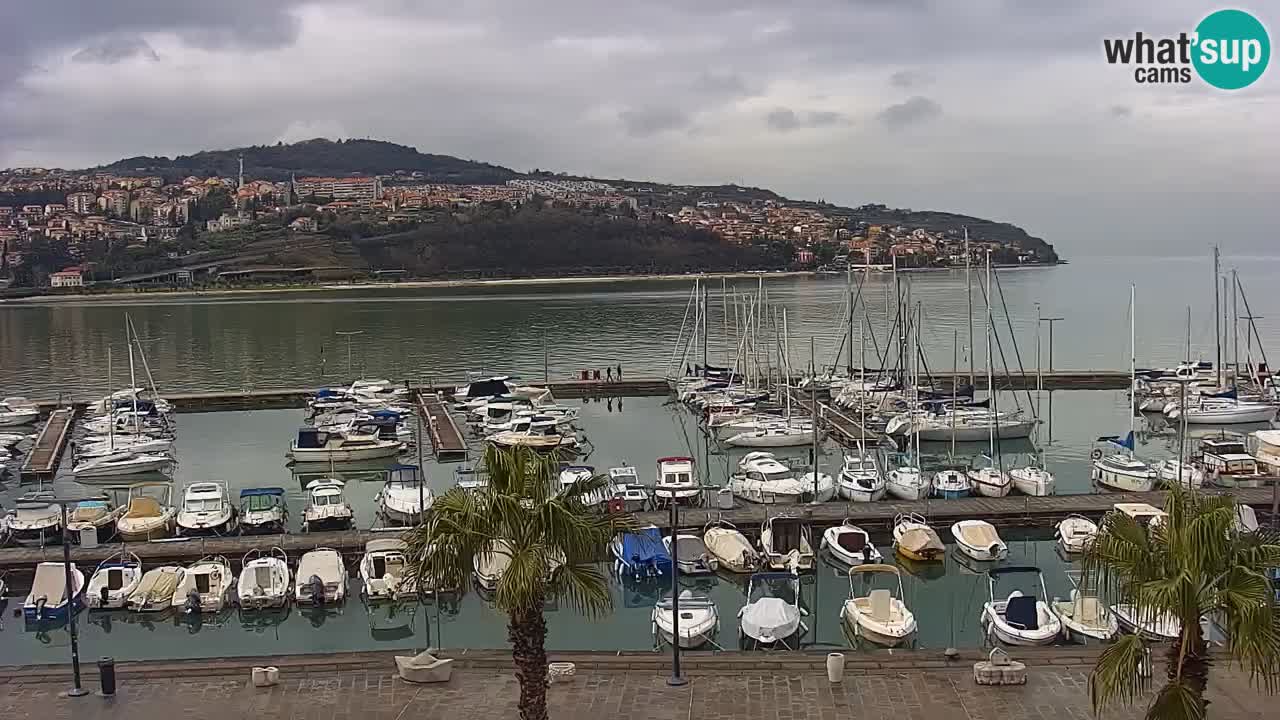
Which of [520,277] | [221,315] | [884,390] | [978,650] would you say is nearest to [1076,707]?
[978,650]

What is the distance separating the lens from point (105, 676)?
11.3 metres

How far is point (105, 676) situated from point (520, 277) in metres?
163

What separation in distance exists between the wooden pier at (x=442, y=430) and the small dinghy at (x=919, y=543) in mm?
13999

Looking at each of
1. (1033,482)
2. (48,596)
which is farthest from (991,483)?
(48,596)

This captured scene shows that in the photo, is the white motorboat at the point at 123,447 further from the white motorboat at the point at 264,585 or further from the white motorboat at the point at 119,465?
the white motorboat at the point at 264,585

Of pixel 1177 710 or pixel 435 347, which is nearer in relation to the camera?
pixel 1177 710

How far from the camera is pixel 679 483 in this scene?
23.6 metres

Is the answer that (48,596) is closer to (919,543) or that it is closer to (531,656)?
(531,656)

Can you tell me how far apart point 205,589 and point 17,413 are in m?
25.7

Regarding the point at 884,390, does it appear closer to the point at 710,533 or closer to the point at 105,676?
the point at 710,533

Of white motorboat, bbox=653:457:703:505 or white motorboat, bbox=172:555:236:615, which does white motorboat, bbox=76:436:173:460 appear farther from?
white motorboat, bbox=653:457:703:505

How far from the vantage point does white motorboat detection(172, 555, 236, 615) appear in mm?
16656

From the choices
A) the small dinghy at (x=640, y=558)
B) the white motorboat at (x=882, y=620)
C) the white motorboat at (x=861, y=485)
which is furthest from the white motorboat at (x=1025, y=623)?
the white motorboat at (x=861, y=485)

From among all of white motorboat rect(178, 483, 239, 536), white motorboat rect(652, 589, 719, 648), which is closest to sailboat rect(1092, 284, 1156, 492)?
white motorboat rect(652, 589, 719, 648)
